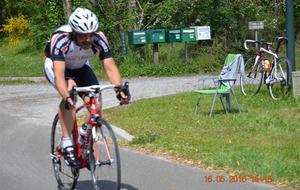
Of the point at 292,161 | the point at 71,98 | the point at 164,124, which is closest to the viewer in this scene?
the point at 71,98

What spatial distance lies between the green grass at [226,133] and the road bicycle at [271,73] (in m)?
0.32

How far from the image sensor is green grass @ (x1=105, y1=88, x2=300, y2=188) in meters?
7.34

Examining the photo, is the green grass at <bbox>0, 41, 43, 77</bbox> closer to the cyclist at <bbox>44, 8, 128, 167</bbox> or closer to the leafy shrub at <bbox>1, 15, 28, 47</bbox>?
the leafy shrub at <bbox>1, 15, 28, 47</bbox>

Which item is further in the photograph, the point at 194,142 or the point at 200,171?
the point at 194,142

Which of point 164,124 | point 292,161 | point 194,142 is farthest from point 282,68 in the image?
point 292,161

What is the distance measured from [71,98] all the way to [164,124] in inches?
192

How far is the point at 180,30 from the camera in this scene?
21.9 metres

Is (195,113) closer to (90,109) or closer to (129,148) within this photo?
(129,148)

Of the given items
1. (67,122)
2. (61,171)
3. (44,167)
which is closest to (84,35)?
(67,122)

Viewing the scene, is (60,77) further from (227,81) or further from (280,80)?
(280,80)

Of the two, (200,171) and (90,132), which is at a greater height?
(90,132)

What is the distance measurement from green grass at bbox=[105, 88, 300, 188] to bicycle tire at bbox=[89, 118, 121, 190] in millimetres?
1996

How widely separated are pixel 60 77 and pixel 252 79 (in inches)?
373
